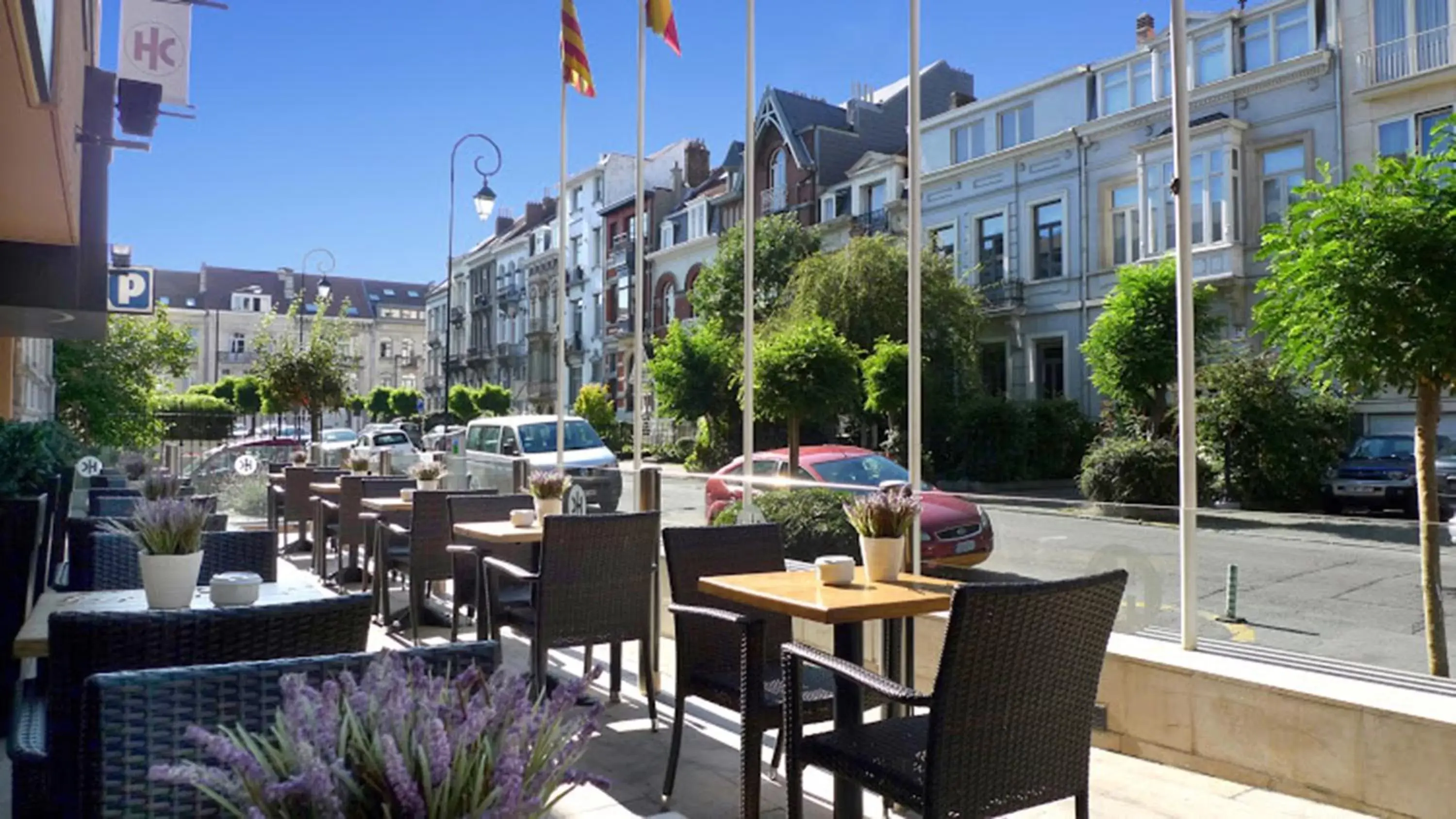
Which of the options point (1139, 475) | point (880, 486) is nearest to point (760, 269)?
point (1139, 475)

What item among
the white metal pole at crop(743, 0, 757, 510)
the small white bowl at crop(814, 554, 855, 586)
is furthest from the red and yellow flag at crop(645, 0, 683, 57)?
the small white bowl at crop(814, 554, 855, 586)

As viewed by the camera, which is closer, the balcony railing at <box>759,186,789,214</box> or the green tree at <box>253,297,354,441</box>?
the green tree at <box>253,297,354,441</box>

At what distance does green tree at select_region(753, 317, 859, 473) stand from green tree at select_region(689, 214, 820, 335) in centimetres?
1224

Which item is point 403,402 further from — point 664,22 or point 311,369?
point 664,22

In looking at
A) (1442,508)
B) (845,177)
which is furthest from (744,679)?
(845,177)

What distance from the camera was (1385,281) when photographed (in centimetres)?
555

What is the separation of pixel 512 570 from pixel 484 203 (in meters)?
17.8

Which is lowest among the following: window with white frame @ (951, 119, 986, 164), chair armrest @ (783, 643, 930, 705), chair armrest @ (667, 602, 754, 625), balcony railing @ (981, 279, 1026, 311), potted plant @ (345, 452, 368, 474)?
chair armrest @ (783, 643, 930, 705)

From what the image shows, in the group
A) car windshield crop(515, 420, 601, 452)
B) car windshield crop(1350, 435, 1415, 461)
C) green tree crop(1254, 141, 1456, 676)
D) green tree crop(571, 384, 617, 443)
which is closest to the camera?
green tree crop(1254, 141, 1456, 676)

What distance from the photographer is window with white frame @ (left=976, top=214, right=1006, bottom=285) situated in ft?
92.8

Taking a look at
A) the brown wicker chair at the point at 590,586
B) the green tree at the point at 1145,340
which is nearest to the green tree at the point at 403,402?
the green tree at the point at 1145,340

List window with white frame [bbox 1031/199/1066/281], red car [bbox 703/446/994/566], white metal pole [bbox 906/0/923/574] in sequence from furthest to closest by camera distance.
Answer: window with white frame [bbox 1031/199/1066/281] → red car [bbox 703/446/994/566] → white metal pole [bbox 906/0/923/574]

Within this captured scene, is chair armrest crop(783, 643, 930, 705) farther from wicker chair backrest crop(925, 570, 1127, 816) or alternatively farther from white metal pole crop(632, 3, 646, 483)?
white metal pole crop(632, 3, 646, 483)

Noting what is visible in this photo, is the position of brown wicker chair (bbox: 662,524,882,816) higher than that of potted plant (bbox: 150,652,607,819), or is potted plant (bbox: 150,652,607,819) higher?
potted plant (bbox: 150,652,607,819)
